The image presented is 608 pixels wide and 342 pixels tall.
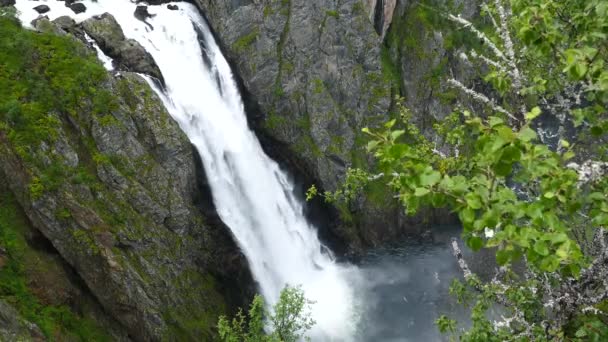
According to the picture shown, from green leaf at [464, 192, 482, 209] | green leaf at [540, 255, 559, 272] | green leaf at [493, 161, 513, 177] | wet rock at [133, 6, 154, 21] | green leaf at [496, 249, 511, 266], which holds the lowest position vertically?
wet rock at [133, 6, 154, 21]

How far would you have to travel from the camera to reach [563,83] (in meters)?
7.19

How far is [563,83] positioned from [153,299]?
61.1 feet

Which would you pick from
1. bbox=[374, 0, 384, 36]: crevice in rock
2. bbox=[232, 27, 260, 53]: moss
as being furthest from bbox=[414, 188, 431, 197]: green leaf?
bbox=[374, 0, 384, 36]: crevice in rock

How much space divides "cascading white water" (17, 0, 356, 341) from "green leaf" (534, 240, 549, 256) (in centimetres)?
2308

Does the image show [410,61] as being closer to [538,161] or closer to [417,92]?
[417,92]

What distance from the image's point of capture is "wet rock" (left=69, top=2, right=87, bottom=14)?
28.6 meters

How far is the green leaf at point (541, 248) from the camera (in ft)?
12.6

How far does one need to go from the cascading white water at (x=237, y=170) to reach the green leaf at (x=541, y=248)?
23.1 m

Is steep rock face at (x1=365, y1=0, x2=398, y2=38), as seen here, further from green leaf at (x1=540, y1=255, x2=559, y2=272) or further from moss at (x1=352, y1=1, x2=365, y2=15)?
green leaf at (x1=540, y1=255, x2=559, y2=272)

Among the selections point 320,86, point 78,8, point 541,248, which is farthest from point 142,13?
point 541,248

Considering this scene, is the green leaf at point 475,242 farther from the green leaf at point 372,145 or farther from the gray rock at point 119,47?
the gray rock at point 119,47

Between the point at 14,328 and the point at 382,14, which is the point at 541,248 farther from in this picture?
the point at 382,14

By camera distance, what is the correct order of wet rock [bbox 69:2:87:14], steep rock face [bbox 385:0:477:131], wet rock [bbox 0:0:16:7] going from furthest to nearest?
steep rock face [bbox 385:0:477:131], wet rock [bbox 69:2:87:14], wet rock [bbox 0:0:16:7]

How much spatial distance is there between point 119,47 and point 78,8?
15.5ft
